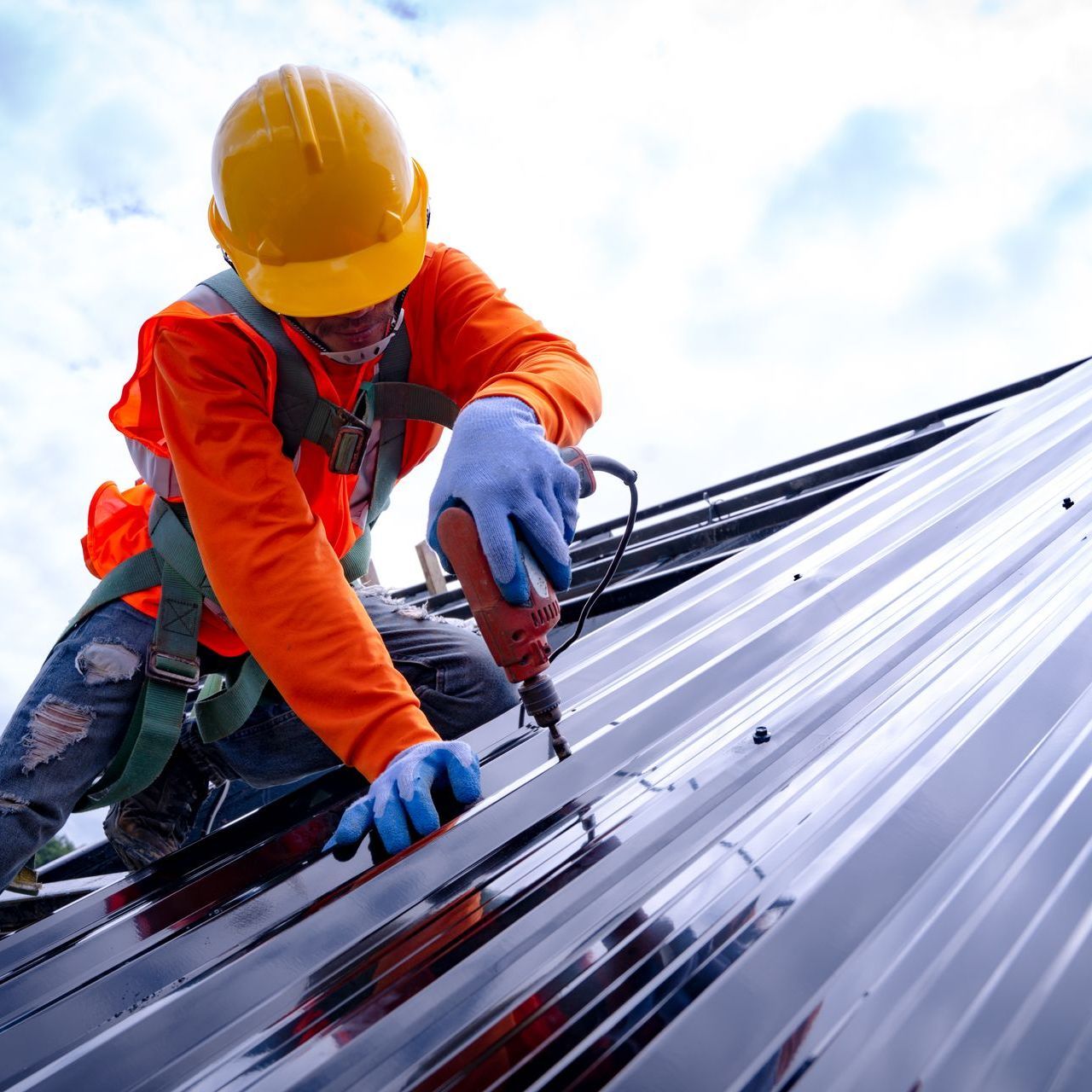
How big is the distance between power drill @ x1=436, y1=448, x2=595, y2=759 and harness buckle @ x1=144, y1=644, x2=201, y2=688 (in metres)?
1.04

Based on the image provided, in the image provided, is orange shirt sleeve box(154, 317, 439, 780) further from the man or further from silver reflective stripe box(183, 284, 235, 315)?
silver reflective stripe box(183, 284, 235, 315)

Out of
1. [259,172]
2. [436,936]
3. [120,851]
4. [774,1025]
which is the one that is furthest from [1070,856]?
[120,851]

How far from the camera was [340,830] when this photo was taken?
1.68 metres

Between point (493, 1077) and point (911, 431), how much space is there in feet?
15.7

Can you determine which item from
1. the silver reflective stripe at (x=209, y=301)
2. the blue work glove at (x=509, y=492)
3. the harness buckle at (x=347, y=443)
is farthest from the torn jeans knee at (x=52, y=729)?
the blue work glove at (x=509, y=492)

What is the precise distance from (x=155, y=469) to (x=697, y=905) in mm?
1844

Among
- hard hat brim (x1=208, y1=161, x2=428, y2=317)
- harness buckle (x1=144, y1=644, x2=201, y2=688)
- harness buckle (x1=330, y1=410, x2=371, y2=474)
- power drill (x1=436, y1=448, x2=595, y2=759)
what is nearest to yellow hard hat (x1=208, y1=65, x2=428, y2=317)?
hard hat brim (x1=208, y1=161, x2=428, y2=317)

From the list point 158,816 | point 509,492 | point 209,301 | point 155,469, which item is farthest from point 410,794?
point 158,816

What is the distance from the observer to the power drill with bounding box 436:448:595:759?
Result: 1.68m

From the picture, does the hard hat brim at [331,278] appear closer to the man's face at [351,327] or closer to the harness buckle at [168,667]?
the man's face at [351,327]

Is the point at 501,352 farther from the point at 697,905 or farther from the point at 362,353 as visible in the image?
the point at 697,905

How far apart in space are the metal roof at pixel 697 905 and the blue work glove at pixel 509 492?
1.23 feet

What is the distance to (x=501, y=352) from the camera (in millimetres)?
2391

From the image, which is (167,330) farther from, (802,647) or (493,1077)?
(493,1077)
